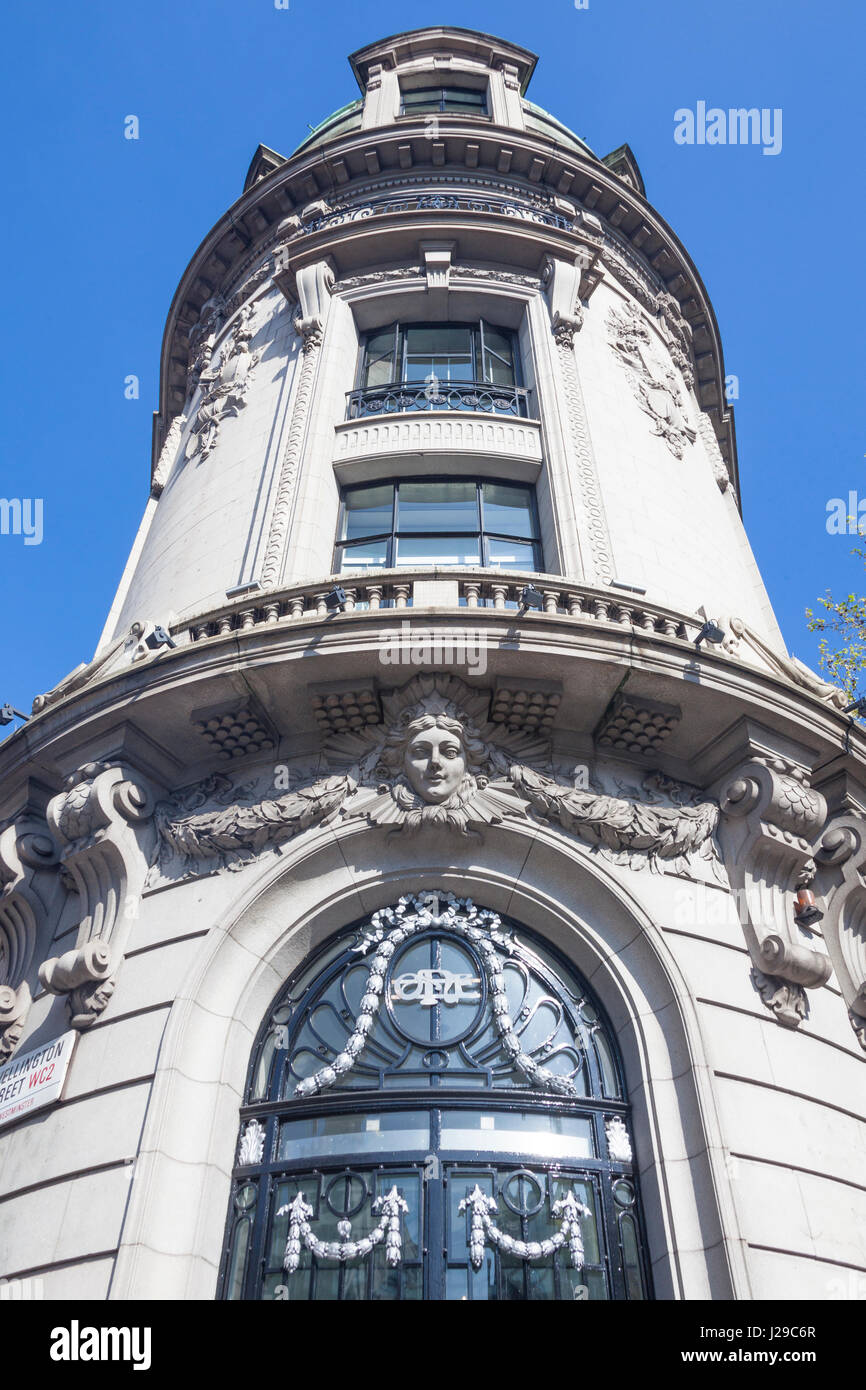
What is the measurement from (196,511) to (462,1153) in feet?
31.3

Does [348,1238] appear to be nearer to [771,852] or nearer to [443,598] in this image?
[771,852]

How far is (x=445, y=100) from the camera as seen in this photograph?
2142 cm

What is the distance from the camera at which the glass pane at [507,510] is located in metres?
13.2

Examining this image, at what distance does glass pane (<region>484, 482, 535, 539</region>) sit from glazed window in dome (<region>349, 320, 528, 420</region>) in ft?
4.57

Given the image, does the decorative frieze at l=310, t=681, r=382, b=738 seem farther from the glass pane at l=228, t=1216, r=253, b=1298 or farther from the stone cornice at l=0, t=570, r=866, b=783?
the glass pane at l=228, t=1216, r=253, b=1298

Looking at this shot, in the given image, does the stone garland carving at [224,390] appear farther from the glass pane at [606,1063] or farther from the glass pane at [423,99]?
the glass pane at [606,1063]

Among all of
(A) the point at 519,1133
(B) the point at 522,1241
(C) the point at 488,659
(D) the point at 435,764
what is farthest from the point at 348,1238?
(C) the point at 488,659

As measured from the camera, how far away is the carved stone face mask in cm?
936

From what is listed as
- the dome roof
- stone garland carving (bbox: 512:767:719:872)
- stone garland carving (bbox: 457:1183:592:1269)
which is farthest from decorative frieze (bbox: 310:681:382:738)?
the dome roof

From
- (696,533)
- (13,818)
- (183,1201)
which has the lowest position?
(183,1201)

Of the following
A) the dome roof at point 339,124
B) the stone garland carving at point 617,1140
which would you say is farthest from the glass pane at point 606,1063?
the dome roof at point 339,124
